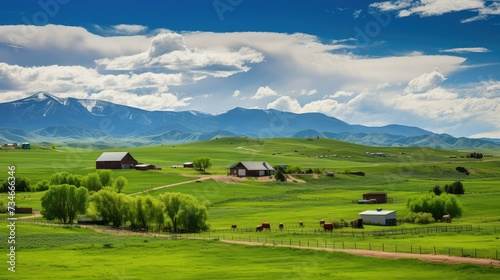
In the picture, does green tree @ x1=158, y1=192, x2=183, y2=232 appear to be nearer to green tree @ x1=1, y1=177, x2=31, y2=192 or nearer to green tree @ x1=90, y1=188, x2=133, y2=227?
green tree @ x1=90, y1=188, x2=133, y2=227

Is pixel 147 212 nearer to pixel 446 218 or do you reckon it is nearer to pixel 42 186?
pixel 446 218

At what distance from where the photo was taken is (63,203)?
111812 millimetres

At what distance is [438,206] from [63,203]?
223ft

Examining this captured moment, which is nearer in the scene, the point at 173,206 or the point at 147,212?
the point at 173,206

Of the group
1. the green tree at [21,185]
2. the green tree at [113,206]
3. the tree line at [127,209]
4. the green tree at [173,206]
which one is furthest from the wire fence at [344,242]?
the green tree at [21,185]

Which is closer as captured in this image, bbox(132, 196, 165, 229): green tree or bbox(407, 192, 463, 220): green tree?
bbox(132, 196, 165, 229): green tree

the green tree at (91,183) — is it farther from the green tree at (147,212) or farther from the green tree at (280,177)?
the green tree at (280,177)

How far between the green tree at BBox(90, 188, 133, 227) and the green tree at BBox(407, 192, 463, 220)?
5164 cm

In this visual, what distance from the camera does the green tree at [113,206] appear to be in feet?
355

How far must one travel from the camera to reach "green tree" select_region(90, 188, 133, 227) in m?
108

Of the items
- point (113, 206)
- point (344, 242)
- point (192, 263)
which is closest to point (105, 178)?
point (113, 206)

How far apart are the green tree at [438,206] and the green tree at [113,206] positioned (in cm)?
5164

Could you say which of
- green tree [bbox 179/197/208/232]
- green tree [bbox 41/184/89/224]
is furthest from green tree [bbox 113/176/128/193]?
green tree [bbox 179/197/208/232]

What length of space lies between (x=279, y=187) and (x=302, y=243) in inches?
4014
